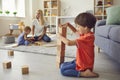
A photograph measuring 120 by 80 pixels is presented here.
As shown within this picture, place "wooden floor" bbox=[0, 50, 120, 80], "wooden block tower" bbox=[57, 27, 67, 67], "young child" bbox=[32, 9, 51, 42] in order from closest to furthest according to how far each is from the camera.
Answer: "wooden floor" bbox=[0, 50, 120, 80]
"wooden block tower" bbox=[57, 27, 67, 67]
"young child" bbox=[32, 9, 51, 42]

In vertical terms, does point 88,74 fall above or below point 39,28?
below

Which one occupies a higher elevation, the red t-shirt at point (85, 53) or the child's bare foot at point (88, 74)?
the red t-shirt at point (85, 53)

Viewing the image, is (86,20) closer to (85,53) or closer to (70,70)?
(85,53)

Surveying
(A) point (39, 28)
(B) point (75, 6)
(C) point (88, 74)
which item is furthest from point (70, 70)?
(B) point (75, 6)

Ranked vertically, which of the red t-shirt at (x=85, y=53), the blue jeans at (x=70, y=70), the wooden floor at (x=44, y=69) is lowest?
the wooden floor at (x=44, y=69)

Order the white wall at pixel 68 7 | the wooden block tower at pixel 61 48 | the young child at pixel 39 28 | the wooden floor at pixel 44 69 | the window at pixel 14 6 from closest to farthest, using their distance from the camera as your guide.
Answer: the wooden floor at pixel 44 69
the wooden block tower at pixel 61 48
the young child at pixel 39 28
the window at pixel 14 6
the white wall at pixel 68 7

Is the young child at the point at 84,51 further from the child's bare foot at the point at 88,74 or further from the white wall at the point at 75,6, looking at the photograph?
the white wall at the point at 75,6

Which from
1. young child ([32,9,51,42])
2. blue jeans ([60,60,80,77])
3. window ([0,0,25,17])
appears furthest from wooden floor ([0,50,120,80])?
window ([0,0,25,17])

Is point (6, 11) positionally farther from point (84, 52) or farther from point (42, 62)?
point (84, 52)

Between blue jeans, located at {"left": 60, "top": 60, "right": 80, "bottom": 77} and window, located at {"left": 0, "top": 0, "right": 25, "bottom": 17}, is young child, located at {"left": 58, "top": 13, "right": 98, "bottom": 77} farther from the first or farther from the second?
window, located at {"left": 0, "top": 0, "right": 25, "bottom": 17}

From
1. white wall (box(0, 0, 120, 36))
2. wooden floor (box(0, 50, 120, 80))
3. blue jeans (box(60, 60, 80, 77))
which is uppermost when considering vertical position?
white wall (box(0, 0, 120, 36))

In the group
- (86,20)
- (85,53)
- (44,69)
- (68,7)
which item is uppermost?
(68,7)

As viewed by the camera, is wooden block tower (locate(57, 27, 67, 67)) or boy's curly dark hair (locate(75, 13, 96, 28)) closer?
boy's curly dark hair (locate(75, 13, 96, 28))

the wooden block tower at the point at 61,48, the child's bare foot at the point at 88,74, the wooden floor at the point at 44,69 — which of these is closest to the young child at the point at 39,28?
the wooden floor at the point at 44,69
